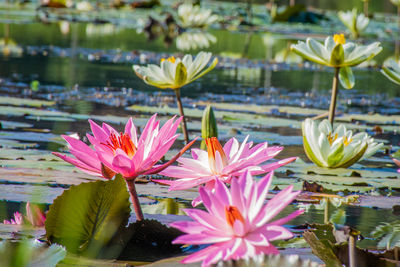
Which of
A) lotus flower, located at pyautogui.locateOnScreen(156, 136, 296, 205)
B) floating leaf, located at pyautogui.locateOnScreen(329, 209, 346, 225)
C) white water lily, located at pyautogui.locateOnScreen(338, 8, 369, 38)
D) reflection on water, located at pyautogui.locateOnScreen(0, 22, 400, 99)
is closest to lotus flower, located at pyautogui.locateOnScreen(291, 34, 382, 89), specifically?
floating leaf, located at pyautogui.locateOnScreen(329, 209, 346, 225)

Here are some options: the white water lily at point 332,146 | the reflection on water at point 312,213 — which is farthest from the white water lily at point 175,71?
the reflection on water at point 312,213

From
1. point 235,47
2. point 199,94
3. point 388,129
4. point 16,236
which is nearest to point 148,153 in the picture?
point 16,236

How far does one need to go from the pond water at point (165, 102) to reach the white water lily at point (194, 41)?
7 centimetres

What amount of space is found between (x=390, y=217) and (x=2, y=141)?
1589mm

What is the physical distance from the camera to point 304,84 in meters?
6.19

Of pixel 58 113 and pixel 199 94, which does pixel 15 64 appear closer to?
pixel 199 94

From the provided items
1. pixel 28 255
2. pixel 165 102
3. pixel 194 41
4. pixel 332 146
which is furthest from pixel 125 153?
pixel 194 41

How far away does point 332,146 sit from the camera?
8.11 feet

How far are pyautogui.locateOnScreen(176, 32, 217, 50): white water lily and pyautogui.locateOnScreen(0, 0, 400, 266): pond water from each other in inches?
2.8

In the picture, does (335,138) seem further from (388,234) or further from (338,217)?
(388,234)

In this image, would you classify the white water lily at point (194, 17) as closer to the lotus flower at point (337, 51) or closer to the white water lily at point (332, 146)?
the lotus flower at point (337, 51)

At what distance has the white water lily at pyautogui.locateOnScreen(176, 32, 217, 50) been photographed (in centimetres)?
860

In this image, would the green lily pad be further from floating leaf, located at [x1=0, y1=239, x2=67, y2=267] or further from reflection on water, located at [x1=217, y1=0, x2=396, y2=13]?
reflection on water, located at [x1=217, y1=0, x2=396, y2=13]

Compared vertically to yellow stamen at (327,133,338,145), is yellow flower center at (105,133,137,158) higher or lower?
higher
